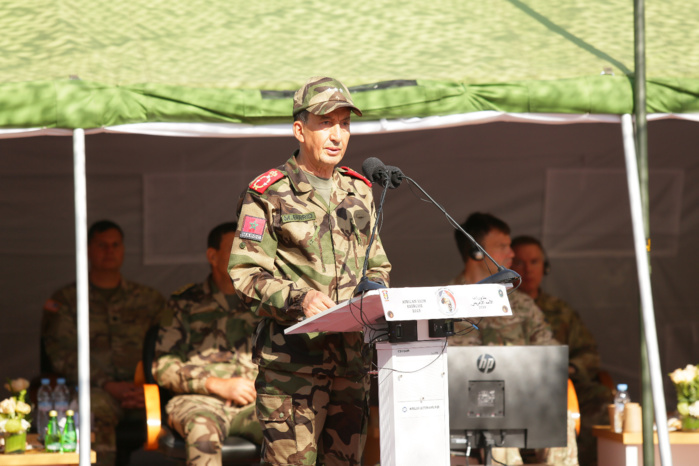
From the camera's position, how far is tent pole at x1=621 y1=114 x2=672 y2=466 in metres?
3.98

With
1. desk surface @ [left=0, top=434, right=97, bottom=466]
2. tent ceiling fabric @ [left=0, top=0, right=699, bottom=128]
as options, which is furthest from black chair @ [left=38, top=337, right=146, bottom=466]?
tent ceiling fabric @ [left=0, top=0, right=699, bottom=128]

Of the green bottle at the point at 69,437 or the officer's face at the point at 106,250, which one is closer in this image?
the green bottle at the point at 69,437

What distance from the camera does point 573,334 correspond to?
20.4ft

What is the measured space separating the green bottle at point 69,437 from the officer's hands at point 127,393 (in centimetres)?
98

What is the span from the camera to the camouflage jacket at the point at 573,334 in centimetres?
603

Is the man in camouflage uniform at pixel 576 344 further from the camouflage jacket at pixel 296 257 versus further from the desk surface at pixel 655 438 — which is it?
the camouflage jacket at pixel 296 257

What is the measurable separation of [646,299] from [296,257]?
1755 millimetres

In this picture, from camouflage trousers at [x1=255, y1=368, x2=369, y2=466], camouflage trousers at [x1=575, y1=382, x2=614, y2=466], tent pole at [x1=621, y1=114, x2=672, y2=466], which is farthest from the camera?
camouflage trousers at [x1=575, y1=382, x2=614, y2=466]

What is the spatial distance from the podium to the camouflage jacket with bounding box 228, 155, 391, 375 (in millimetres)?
554

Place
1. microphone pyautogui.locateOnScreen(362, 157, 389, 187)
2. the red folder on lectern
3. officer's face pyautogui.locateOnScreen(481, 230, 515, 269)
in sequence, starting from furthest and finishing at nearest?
officer's face pyautogui.locateOnScreen(481, 230, 515, 269) → microphone pyautogui.locateOnScreen(362, 157, 389, 187) → the red folder on lectern

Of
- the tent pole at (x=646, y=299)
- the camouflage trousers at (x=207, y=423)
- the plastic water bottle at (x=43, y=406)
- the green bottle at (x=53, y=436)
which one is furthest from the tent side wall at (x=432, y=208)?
the tent pole at (x=646, y=299)

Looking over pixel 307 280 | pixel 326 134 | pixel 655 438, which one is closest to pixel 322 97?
pixel 326 134

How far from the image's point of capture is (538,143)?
7.01m

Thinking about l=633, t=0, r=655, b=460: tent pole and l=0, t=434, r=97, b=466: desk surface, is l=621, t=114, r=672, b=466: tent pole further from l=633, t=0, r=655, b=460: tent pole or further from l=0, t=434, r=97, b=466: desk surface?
l=0, t=434, r=97, b=466: desk surface
